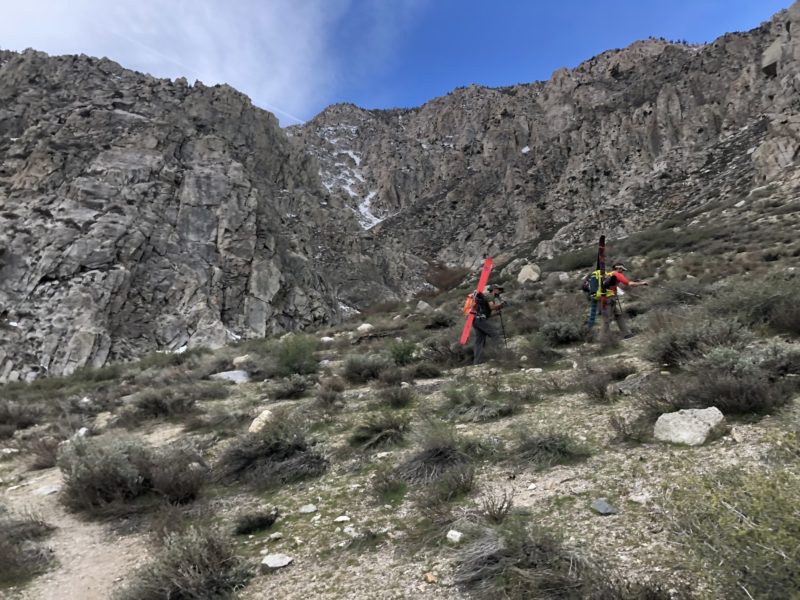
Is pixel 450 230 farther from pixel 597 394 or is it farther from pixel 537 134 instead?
pixel 597 394

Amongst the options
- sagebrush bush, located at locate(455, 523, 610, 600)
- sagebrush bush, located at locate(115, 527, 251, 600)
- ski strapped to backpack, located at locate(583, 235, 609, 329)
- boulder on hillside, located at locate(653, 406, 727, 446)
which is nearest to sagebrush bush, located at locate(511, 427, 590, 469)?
boulder on hillside, located at locate(653, 406, 727, 446)

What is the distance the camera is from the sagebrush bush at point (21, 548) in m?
3.69

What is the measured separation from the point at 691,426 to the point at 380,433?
3.30 metres

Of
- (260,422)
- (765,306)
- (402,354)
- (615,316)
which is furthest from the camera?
(402,354)

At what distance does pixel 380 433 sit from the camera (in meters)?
5.64

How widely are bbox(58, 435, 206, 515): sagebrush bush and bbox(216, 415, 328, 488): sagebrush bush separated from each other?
386 mm

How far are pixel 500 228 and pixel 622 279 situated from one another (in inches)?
2391

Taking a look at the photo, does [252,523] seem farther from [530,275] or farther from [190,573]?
[530,275]

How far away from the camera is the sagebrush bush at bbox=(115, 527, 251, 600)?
9.87 ft

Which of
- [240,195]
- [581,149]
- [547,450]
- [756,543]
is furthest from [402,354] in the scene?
[581,149]

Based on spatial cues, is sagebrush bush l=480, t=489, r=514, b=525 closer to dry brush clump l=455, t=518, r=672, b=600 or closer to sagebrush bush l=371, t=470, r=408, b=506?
dry brush clump l=455, t=518, r=672, b=600

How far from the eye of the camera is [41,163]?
3784 cm

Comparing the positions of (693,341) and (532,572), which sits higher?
(693,341)

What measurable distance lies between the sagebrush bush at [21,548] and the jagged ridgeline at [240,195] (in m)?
30.6
